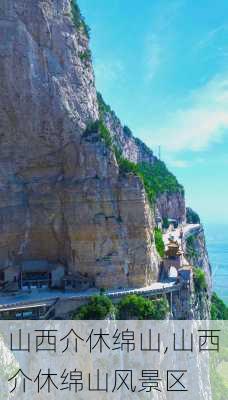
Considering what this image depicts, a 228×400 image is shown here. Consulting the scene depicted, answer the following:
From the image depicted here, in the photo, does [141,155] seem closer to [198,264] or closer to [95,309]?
[198,264]

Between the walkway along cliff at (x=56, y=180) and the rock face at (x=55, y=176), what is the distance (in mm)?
67

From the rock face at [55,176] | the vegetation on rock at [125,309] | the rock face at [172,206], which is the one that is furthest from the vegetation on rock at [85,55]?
the rock face at [172,206]

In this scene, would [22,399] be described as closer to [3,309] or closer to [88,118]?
[3,309]

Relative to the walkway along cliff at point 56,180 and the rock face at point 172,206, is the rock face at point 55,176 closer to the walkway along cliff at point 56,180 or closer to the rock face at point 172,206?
the walkway along cliff at point 56,180

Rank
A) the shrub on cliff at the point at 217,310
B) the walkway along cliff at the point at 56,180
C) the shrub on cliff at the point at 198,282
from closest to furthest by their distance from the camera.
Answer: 1. the walkway along cliff at the point at 56,180
2. the shrub on cliff at the point at 198,282
3. the shrub on cliff at the point at 217,310

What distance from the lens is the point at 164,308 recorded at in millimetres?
29094

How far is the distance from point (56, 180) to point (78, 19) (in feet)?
42.6

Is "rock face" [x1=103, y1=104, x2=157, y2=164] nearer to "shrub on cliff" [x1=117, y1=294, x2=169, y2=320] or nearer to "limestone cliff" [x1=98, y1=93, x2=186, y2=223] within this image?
"limestone cliff" [x1=98, y1=93, x2=186, y2=223]

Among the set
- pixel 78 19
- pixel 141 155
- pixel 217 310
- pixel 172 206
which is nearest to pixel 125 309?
pixel 78 19

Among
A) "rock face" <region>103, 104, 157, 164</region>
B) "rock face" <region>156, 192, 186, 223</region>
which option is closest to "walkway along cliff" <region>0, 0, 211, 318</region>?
"rock face" <region>103, 104, 157, 164</region>

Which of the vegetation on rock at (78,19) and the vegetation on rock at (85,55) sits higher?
the vegetation on rock at (78,19)

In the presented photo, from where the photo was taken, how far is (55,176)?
31.4 m

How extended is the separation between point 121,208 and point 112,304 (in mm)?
6533

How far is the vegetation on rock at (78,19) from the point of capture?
111 feet
